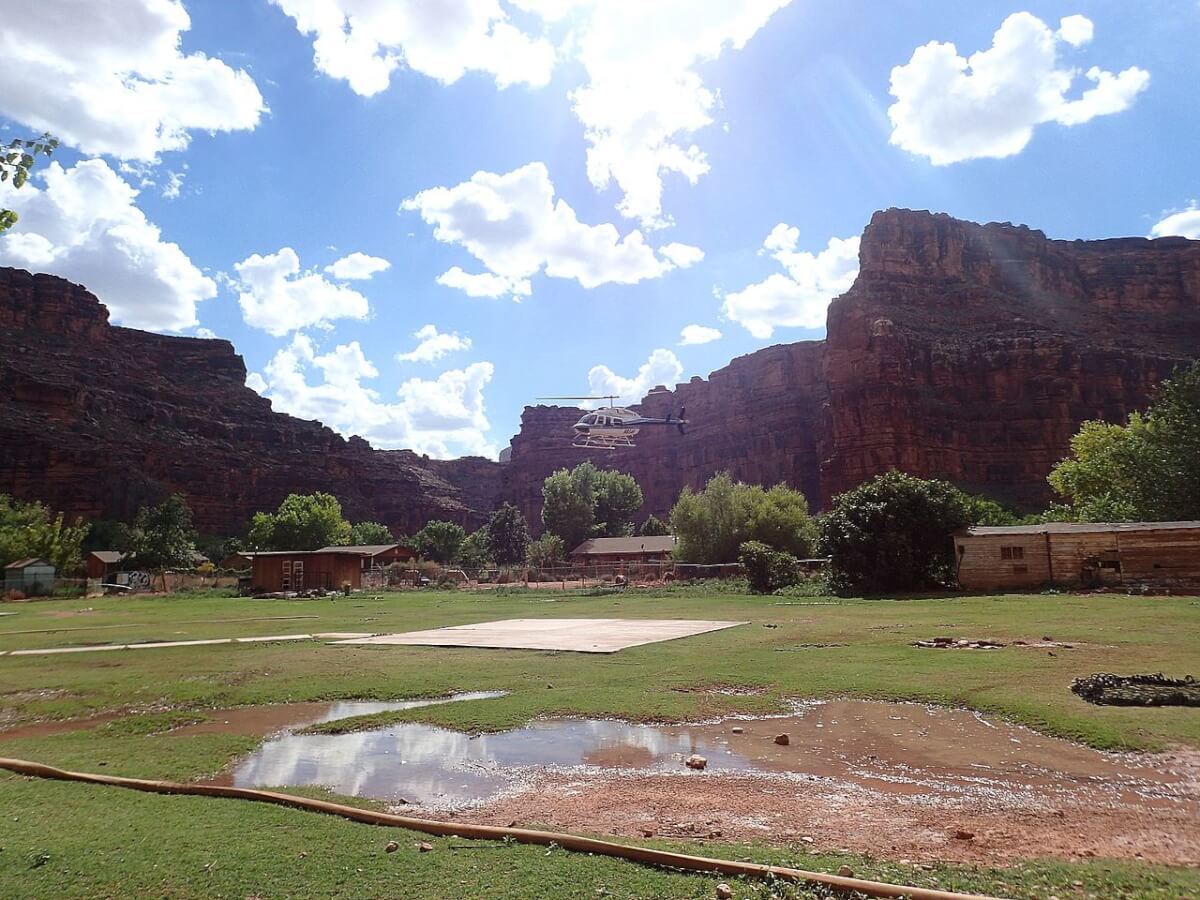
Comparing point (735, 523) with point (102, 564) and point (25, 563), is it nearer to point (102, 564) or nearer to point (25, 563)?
point (25, 563)

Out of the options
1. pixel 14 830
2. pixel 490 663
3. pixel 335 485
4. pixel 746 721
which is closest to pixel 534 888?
pixel 14 830

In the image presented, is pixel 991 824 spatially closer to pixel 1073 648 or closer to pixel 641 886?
pixel 641 886

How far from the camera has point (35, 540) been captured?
5819cm

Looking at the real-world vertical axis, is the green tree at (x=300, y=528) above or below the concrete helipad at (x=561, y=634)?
above

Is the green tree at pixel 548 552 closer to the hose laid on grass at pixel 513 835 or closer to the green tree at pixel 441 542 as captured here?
the green tree at pixel 441 542

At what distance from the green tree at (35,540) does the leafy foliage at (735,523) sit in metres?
49.9

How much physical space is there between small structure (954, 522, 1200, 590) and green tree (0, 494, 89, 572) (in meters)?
64.0

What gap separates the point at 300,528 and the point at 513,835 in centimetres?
8660

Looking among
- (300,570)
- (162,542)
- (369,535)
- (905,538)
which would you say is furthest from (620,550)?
(905,538)

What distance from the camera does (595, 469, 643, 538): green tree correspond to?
109 metres

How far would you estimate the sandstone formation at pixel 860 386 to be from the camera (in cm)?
10381

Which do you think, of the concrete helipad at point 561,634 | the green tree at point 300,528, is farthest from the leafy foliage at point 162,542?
the concrete helipad at point 561,634

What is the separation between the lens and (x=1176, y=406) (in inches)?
1590

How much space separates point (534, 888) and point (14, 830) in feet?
14.6
